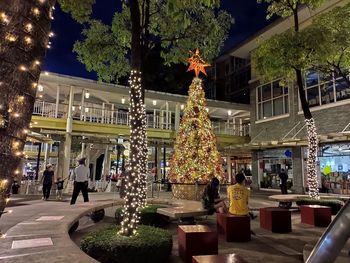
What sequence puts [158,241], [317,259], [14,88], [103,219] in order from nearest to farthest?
1. [317,259]
2. [14,88]
3. [158,241]
4. [103,219]

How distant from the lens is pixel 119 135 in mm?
18516

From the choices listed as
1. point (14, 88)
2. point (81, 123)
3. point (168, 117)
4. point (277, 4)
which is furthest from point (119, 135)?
point (14, 88)

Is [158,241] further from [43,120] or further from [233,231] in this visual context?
[43,120]

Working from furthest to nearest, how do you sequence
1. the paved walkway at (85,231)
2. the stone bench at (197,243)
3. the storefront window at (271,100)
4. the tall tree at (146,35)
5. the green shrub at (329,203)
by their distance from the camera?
the storefront window at (271,100) < the green shrub at (329,203) < the tall tree at (146,35) < the stone bench at (197,243) < the paved walkway at (85,231)

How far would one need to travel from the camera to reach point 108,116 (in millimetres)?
19688

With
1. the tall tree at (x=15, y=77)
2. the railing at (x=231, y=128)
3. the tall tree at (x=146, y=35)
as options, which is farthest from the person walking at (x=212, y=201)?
the railing at (x=231, y=128)

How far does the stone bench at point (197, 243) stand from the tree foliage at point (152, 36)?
5.13 m

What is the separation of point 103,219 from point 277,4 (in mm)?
9188

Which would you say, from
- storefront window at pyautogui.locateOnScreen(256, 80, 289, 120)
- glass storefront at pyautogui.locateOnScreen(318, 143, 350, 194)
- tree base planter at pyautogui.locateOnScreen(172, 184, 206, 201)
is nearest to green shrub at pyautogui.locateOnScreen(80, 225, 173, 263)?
tree base planter at pyautogui.locateOnScreen(172, 184, 206, 201)

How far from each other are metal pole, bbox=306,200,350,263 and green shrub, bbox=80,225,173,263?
3517 millimetres

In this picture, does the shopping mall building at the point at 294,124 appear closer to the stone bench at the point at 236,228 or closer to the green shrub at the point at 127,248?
the stone bench at the point at 236,228

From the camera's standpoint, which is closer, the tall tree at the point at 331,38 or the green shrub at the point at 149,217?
the green shrub at the point at 149,217

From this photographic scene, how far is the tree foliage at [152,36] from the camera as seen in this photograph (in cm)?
870

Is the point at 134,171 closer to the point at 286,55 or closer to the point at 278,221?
the point at 278,221
